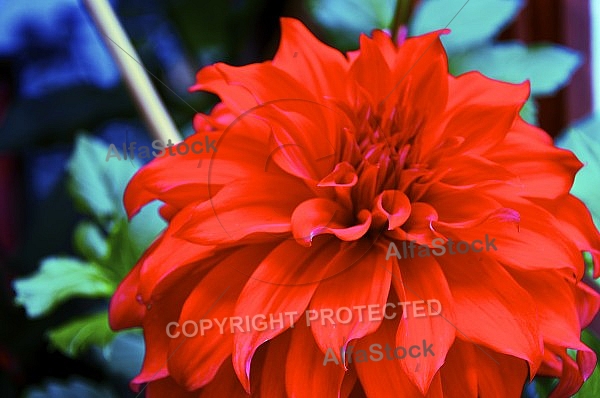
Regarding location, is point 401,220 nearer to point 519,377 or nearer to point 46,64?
point 519,377

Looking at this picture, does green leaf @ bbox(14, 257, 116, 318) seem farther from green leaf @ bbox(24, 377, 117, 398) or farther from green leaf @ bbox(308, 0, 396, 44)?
green leaf @ bbox(308, 0, 396, 44)

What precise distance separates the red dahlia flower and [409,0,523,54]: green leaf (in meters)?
0.08

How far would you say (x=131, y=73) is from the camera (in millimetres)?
280

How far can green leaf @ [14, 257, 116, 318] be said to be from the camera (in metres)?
0.29

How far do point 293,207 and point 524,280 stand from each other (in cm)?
7

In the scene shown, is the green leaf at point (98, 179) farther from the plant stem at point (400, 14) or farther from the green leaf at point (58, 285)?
the plant stem at point (400, 14)

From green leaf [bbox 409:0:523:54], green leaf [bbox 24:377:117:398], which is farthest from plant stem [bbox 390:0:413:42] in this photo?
green leaf [bbox 24:377:117:398]

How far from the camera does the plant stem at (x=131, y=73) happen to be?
0.27 m

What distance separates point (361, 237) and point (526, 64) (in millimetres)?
168

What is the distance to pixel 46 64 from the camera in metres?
0.52

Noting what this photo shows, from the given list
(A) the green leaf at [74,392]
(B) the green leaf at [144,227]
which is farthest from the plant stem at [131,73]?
(A) the green leaf at [74,392]

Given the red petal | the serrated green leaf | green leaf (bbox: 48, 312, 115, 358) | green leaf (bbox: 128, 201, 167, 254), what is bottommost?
green leaf (bbox: 48, 312, 115, 358)

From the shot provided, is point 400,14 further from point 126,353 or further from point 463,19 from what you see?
point 126,353

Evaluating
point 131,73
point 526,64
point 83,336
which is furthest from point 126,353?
point 526,64
